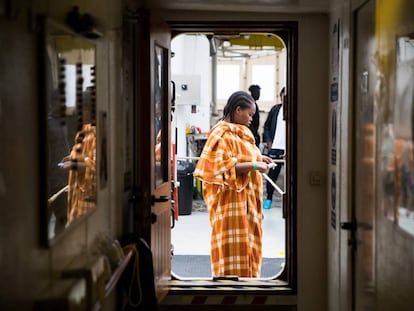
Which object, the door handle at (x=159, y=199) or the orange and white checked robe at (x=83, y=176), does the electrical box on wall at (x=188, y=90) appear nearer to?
the door handle at (x=159, y=199)

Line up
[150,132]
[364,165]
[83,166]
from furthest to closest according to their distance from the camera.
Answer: [150,132] < [364,165] < [83,166]

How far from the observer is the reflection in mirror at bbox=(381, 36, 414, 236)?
215 cm

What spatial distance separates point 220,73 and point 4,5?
1025cm

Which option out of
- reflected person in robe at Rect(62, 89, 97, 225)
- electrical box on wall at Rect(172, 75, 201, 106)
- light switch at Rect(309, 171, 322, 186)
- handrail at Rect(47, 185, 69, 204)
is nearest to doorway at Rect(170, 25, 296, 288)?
electrical box on wall at Rect(172, 75, 201, 106)

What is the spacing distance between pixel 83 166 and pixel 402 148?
4.03 feet

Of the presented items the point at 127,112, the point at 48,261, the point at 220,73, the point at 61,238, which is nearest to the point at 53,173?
the point at 61,238

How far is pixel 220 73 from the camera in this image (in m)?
11.8

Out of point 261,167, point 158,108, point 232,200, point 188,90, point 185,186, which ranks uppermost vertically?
point 188,90

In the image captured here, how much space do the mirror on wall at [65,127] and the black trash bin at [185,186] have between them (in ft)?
18.4

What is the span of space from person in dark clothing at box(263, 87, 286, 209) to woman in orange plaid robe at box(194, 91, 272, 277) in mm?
3201

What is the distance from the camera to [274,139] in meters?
8.34

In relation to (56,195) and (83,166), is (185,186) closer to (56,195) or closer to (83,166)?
(83,166)

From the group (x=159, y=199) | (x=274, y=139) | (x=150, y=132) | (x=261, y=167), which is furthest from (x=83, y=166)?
(x=274, y=139)

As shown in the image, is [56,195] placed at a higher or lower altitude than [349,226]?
higher
